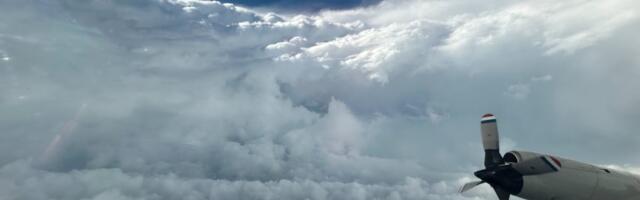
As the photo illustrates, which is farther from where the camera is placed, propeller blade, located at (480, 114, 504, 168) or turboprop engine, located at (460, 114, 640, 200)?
propeller blade, located at (480, 114, 504, 168)

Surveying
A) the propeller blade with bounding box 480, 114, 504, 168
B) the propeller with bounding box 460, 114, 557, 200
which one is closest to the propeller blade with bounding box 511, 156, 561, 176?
the propeller with bounding box 460, 114, 557, 200

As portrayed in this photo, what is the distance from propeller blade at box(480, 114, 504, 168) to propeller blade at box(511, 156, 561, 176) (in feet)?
7.76

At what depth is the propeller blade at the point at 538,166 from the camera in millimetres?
29688

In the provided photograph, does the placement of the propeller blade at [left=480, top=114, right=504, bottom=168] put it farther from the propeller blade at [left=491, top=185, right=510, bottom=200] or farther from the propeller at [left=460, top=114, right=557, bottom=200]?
the propeller blade at [left=491, top=185, right=510, bottom=200]

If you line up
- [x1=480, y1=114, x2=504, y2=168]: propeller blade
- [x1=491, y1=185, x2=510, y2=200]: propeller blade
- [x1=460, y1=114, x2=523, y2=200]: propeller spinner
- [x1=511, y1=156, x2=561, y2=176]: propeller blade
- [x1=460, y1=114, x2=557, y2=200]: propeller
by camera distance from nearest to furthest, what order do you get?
[x1=511, y1=156, x2=561, y2=176]: propeller blade
[x1=460, y1=114, x2=557, y2=200]: propeller
[x1=460, y1=114, x2=523, y2=200]: propeller spinner
[x1=491, y1=185, x2=510, y2=200]: propeller blade
[x1=480, y1=114, x2=504, y2=168]: propeller blade

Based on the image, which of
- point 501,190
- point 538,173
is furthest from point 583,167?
point 501,190

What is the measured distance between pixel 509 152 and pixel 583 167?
5458 mm

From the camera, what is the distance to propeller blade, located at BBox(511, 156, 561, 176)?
29688mm

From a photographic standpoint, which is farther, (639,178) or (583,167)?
(639,178)


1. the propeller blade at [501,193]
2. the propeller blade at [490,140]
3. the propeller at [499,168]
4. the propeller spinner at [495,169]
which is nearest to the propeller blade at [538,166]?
the propeller at [499,168]

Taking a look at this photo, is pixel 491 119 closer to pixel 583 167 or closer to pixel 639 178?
pixel 583 167

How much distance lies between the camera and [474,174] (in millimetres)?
31859

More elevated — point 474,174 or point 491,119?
point 491,119

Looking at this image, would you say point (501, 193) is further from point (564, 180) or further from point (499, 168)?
point (564, 180)
